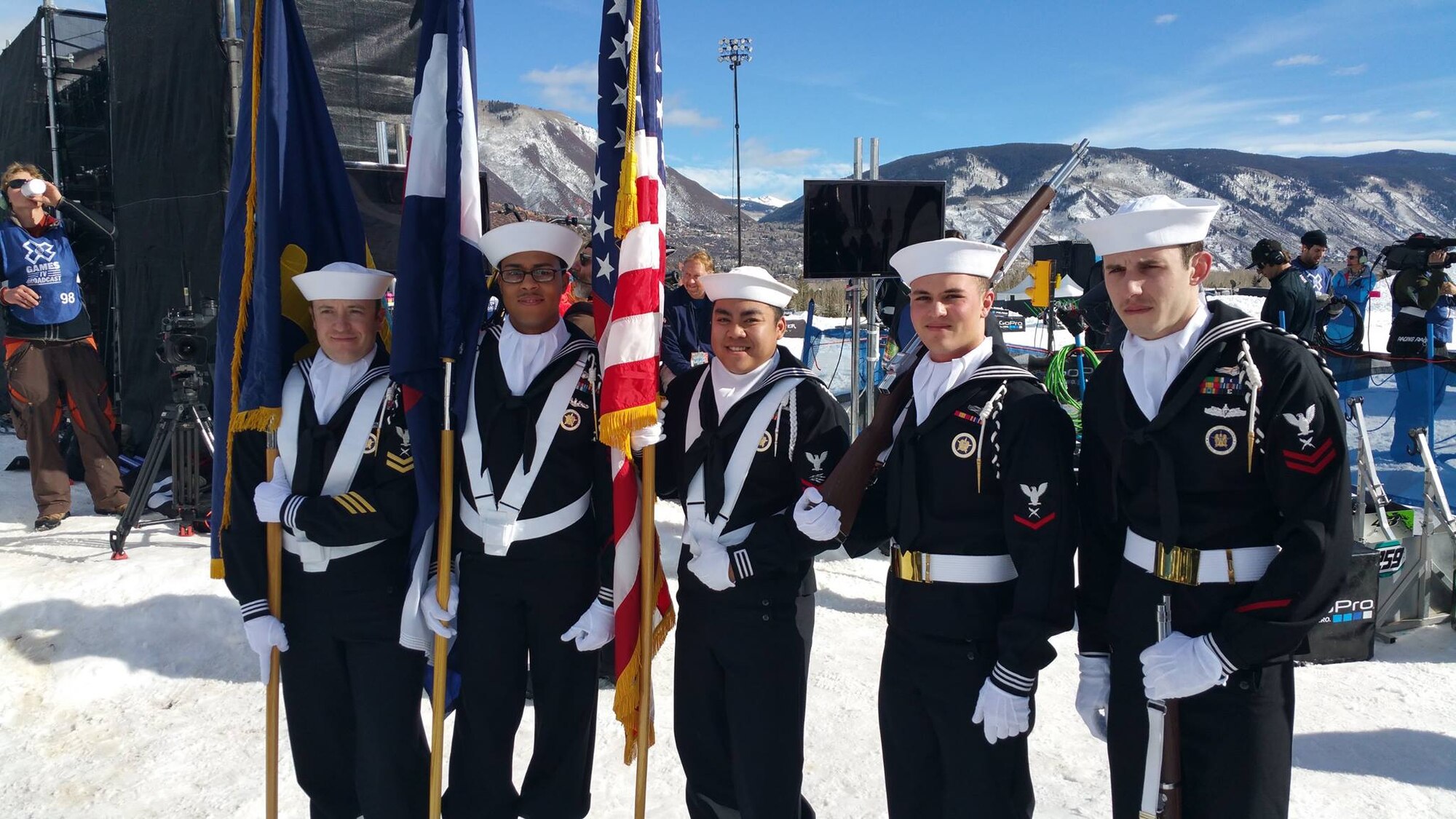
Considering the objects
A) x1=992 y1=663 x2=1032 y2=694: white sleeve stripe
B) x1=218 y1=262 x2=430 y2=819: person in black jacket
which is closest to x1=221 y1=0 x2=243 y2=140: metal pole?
x1=218 y1=262 x2=430 y2=819: person in black jacket

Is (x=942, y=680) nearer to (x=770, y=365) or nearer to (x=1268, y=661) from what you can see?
(x=1268, y=661)

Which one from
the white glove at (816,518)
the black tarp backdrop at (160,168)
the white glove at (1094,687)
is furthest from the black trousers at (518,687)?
the black tarp backdrop at (160,168)

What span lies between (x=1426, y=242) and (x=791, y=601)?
32.8ft

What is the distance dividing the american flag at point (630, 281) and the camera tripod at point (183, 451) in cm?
462

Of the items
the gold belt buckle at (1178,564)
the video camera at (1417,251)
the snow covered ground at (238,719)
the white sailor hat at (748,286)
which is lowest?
the snow covered ground at (238,719)

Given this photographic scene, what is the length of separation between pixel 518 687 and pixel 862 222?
4.27 m

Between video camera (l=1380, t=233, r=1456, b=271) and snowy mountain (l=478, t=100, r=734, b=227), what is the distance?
367ft

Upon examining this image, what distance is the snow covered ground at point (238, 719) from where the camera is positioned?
12.0 ft

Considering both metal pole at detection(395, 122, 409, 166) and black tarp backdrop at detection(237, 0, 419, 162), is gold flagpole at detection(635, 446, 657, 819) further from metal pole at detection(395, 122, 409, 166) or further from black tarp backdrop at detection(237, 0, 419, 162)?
black tarp backdrop at detection(237, 0, 419, 162)

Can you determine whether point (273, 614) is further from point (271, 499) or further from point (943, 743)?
point (943, 743)

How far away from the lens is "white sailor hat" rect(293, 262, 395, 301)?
9.77 ft

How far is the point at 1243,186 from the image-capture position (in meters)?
161

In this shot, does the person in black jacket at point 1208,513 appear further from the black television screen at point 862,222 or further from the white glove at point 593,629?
the black television screen at point 862,222

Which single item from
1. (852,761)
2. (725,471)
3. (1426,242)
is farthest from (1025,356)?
(725,471)
